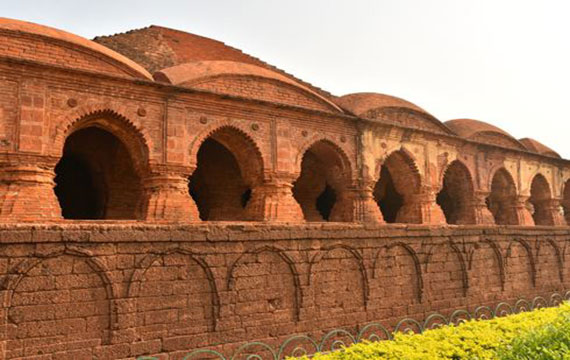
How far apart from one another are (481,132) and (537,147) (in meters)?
5.01

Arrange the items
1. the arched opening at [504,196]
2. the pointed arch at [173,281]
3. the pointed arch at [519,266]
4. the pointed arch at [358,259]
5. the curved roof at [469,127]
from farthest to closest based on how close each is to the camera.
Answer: the arched opening at [504,196]
the curved roof at [469,127]
the pointed arch at [519,266]
the pointed arch at [358,259]
the pointed arch at [173,281]

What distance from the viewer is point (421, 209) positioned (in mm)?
14383

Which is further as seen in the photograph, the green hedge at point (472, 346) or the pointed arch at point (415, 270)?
the pointed arch at point (415, 270)

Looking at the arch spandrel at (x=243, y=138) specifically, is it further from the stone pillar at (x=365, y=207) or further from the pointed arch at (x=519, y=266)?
the pointed arch at (x=519, y=266)

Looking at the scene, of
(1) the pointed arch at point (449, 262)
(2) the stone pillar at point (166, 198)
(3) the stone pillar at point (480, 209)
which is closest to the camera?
(1) the pointed arch at point (449, 262)

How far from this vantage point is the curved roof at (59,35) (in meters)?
8.83

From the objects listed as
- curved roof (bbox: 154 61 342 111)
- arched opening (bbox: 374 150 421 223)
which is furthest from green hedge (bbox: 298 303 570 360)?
arched opening (bbox: 374 150 421 223)

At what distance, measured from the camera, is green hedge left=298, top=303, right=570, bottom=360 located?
4410mm

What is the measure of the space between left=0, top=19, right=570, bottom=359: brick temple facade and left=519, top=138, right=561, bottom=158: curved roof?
4203mm

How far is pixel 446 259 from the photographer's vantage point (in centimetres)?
955

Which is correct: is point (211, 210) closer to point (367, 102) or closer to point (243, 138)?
point (243, 138)

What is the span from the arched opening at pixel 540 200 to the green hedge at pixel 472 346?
52.1 feet

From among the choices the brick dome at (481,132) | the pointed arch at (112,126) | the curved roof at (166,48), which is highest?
the curved roof at (166,48)

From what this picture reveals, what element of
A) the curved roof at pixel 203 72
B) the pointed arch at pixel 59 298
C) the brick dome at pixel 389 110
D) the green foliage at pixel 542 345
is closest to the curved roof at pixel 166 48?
the brick dome at pixel 389 110
